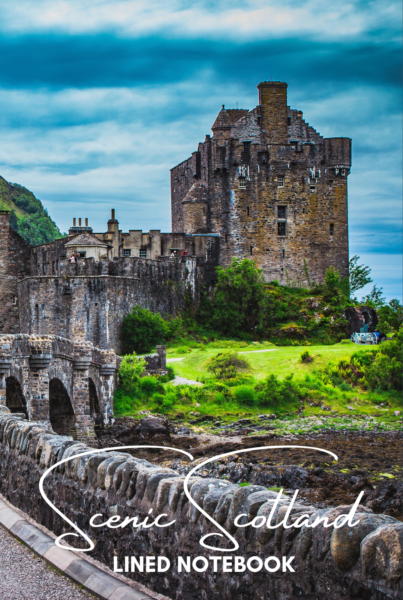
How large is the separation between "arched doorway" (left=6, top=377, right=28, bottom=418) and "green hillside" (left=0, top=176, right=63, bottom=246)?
77807 mm

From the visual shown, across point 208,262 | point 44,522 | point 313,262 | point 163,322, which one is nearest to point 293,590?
point 44,522

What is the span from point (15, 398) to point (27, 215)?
87733 mm

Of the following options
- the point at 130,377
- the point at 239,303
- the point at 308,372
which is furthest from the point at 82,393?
the point at 239,303

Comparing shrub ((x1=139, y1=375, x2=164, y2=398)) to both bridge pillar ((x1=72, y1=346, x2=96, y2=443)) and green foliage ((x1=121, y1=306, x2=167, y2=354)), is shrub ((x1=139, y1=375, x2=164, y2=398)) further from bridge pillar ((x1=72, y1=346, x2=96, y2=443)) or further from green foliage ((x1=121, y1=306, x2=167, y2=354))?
bridge pillar ((x1=72, y1=346, x2=96, y2=443))

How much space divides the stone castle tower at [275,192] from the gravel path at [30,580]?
48.5 metres

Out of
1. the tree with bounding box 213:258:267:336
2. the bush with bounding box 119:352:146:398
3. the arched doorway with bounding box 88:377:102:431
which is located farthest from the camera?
the tree with bounding box 213:258:267:336

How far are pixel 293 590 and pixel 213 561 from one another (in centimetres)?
92

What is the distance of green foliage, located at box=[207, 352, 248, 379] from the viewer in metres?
37.7

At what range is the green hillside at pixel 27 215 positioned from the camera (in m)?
101

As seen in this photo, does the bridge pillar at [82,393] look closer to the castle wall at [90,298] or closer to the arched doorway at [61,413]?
the arched doorway at [61,413]

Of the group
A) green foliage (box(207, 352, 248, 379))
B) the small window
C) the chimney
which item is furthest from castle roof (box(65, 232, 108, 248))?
the chimney

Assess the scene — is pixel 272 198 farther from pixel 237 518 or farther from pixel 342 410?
pixel 237 518

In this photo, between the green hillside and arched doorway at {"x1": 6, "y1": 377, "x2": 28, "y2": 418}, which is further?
the green hillside

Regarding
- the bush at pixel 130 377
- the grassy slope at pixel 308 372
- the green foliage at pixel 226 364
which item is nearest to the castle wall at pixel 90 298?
the grassy slope at pixel 308 372
